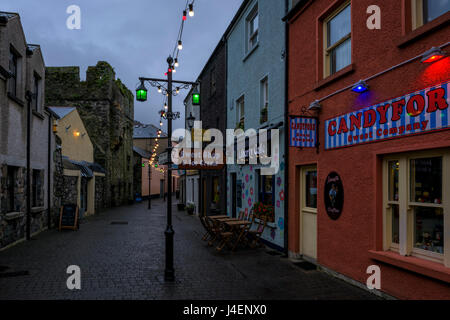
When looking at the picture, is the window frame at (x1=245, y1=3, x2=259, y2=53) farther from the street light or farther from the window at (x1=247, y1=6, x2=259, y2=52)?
the street light

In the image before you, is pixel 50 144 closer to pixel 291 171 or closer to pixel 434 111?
pixel 291 171

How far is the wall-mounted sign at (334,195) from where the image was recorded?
6.38m

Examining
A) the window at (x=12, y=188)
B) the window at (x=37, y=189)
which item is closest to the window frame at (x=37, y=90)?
the window at (x=37, y=189)

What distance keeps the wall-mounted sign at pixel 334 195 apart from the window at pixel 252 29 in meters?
6.37

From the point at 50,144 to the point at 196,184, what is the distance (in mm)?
9689

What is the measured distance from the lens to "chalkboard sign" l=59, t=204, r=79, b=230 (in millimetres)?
13461

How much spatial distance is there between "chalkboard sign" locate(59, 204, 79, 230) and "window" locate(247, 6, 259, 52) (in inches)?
395

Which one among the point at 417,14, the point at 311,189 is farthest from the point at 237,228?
the point at 417,14

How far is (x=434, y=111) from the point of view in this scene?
4.37 meters

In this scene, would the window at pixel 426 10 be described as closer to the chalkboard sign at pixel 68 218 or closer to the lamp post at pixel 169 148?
the lamp post at pixel 169 148

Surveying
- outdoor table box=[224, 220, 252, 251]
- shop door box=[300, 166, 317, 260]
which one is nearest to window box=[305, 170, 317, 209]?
shop door box=[300, 166, 317, 260]

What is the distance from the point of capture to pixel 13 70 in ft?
34.1

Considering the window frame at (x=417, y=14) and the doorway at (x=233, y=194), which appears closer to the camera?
the window frame at (x=417, y=14)
